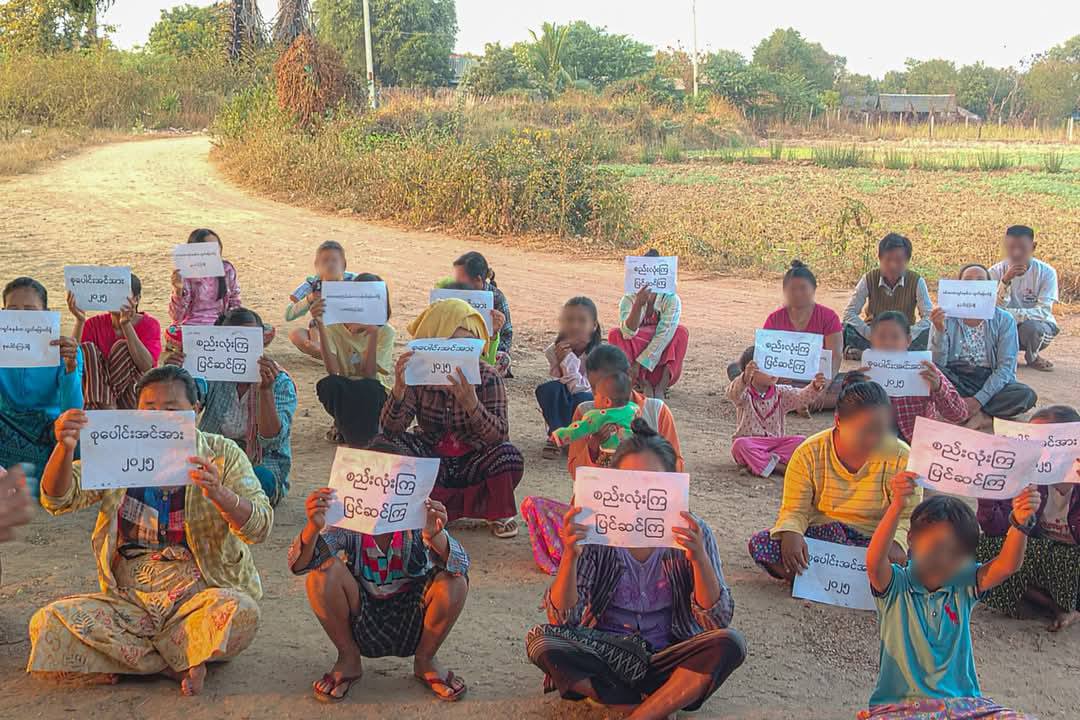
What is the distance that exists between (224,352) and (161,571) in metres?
1.63

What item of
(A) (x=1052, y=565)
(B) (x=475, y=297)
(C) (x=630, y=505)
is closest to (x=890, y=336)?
(A) (x=1052, y=565)

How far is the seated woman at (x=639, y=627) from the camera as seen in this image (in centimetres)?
340

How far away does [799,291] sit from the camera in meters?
6.97

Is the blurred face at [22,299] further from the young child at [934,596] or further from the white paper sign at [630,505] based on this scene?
the young child at [934,596]

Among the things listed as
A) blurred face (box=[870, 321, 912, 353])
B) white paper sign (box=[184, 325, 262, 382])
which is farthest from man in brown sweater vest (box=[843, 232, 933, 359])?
white paper sign (box=[184, 325, 262, 382])

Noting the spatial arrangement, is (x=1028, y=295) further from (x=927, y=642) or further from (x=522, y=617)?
(x=927, y=642)

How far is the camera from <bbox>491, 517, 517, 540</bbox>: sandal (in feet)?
17.7

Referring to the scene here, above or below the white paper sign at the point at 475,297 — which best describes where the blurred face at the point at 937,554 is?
below

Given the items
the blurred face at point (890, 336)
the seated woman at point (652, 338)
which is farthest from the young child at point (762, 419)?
the seated woman at point (652, 338)

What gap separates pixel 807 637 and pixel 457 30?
154 feet

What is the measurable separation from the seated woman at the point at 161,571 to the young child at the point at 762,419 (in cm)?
349

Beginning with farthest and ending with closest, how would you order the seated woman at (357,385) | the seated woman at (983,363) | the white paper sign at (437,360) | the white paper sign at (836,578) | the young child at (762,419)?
the seated woman at (983,363) < the seated woman at (357,385) < the young child at (762,419) < the white paper sign at (437,360) < the white paper sign at (836,578)

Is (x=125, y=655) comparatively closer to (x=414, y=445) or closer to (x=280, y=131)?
(x=414, y=445)

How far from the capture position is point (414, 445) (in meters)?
5.30
